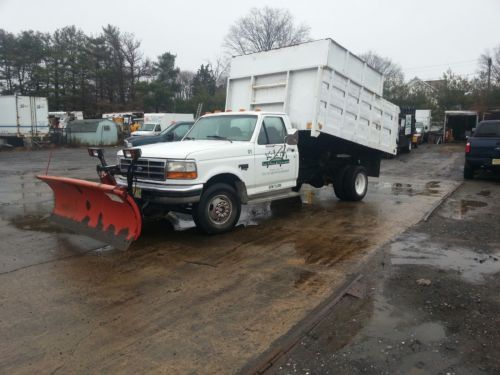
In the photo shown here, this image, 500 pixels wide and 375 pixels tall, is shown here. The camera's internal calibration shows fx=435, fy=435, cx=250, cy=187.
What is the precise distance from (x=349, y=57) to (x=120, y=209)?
19.7 feet

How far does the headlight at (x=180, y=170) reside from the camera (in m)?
6.29

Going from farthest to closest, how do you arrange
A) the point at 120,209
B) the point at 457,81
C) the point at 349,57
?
1. the point at 457,81
2. the point at 349,57
3. the point at 120,209

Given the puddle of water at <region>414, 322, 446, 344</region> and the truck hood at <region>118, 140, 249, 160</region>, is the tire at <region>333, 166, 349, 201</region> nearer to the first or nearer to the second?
the truck hood at <region>118, 140, 249, 160</region>

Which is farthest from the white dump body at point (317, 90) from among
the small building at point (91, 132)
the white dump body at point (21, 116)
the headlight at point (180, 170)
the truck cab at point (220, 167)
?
the small building at point (91, 132)

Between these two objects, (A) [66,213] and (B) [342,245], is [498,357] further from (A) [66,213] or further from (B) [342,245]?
(A) [66,213]

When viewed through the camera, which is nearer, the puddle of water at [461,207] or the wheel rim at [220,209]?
the wheel rim at [220,209]

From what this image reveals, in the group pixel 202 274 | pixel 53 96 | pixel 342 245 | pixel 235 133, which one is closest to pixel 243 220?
pixel 235 133

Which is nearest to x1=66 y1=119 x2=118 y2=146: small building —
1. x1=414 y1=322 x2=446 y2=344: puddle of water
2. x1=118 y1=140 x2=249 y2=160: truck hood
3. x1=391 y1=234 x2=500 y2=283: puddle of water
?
x1=118 y1=140 x2=249 y2=160: truck hood

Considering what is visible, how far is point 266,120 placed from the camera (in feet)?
25.5

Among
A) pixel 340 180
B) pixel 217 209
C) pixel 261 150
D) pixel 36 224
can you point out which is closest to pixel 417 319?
pixel 217 209

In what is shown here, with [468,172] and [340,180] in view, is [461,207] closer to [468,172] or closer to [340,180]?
[340,180]

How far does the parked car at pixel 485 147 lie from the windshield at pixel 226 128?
9063mm

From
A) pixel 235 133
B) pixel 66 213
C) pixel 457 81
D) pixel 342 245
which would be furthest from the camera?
pixel 457 81

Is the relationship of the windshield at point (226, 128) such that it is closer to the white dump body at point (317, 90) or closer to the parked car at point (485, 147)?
the white dump body at point (317, 90)
